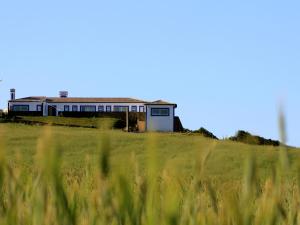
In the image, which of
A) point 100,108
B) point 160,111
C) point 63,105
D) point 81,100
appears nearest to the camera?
point 160,111

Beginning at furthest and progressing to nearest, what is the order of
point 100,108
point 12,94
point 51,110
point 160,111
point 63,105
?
point 12,94 < point 100,108 < point 63,105 < point 51,110 < point 160,111

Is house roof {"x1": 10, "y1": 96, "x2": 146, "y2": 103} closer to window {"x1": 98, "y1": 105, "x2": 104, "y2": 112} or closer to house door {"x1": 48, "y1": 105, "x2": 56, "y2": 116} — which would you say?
window {"x1": 98, "y1": 105, "x2": 104, "y2": 112}

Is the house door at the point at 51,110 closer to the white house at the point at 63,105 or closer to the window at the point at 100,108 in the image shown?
the white house at the point at 63,105

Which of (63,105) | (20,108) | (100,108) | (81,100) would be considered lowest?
(20,108)

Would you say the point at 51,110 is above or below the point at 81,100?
below

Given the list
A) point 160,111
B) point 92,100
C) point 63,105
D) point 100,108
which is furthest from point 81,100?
point 160,111

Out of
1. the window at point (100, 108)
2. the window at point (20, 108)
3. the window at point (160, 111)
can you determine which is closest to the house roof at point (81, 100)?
the window at point (100, 108)

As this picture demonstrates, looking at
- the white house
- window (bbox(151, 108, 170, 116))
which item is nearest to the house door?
the white house

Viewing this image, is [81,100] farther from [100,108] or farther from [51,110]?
[51,110]

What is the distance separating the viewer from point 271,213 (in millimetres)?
1531

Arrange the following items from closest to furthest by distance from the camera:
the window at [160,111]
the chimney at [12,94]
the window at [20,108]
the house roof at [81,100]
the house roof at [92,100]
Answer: the window at [160,111]
the window at [20,108]
the house roof at [81,100]
the house roof at [92,100]
the chimney at [12,94]

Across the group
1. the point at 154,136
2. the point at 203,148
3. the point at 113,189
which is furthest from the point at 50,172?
the point at 113,189

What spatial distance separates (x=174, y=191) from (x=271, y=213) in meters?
0.28

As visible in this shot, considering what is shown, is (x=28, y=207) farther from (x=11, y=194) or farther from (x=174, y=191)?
(x=174, y=191)
